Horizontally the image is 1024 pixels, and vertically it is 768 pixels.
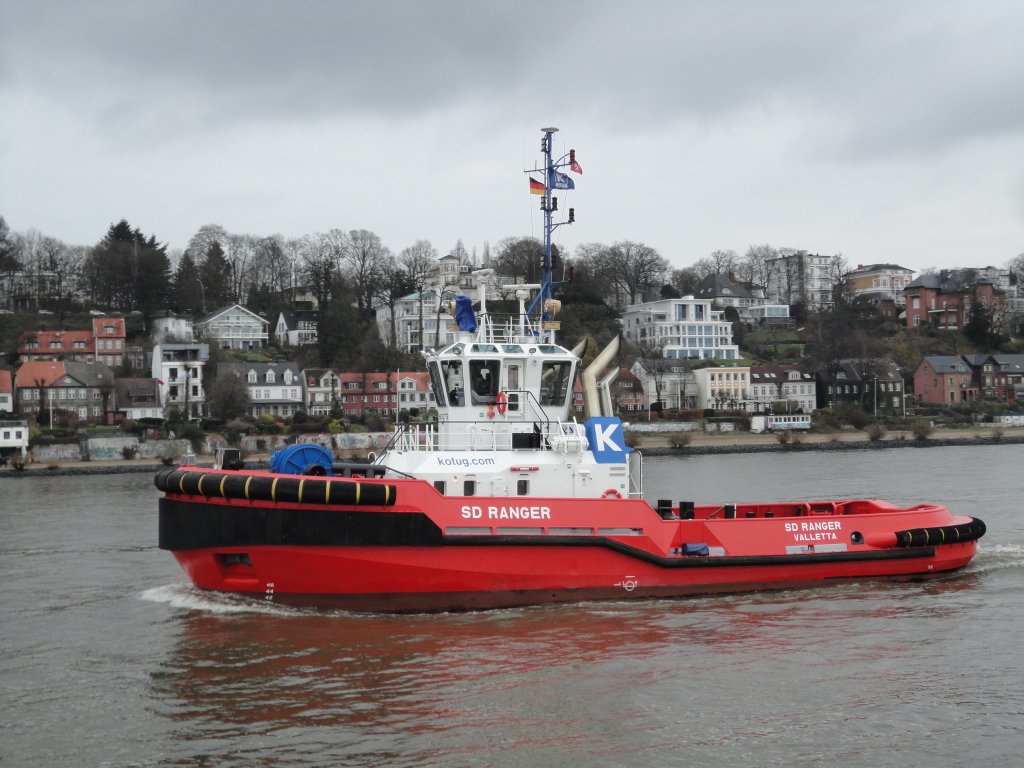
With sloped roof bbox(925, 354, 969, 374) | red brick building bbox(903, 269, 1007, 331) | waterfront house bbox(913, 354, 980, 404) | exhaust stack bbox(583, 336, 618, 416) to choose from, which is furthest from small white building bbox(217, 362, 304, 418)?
red brick building bbox(903, 269, 1007, 331)

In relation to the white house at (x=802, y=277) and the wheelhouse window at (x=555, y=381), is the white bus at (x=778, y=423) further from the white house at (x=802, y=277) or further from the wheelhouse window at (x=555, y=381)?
the wheelhouse window at (x=555, y=381)

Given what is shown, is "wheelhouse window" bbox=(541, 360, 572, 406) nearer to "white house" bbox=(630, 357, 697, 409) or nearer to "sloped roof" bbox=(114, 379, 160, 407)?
"sloped roof" bbox=(114, 379, 160, 407)

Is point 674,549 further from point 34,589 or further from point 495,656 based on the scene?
point 34,589

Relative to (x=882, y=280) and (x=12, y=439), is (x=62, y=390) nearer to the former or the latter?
(x=12, y=439)

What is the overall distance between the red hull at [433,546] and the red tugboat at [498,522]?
19mm

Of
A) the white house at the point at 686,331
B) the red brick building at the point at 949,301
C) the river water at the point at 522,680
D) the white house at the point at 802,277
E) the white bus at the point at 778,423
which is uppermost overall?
the white house at the point at 802,277

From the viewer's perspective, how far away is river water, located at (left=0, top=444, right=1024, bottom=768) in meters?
9.27

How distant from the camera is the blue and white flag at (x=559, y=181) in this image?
15895 mm

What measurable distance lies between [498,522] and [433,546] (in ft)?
2.93

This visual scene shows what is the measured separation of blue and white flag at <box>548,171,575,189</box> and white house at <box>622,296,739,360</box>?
6500 centimetres

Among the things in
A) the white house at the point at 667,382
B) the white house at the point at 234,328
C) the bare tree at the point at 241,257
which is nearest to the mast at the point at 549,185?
the white house at the point at 667,382

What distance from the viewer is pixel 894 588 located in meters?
15.5

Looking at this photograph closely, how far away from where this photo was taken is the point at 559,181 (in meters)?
16.0

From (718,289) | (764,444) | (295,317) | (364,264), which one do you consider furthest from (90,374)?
(718,289)
